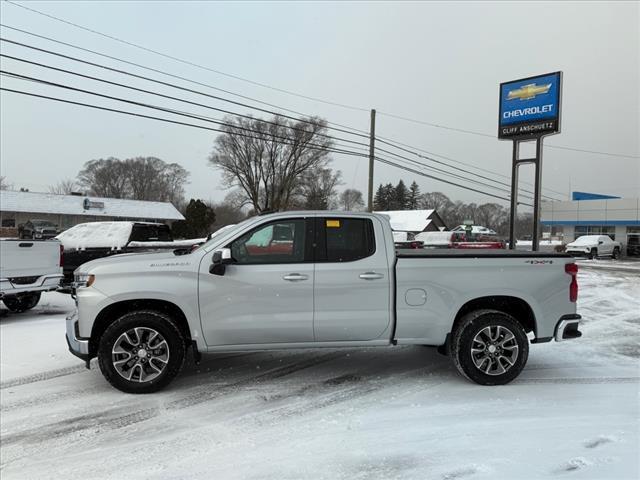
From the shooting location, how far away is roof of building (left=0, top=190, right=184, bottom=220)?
172ft

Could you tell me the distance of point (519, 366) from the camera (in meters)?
5.05

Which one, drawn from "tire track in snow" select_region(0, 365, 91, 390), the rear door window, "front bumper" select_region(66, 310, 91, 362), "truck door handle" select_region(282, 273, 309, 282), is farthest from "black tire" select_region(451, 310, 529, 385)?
"tire track in snow" select_region(0, 365, 91, 390)

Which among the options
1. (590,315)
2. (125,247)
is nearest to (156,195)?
(125,247)

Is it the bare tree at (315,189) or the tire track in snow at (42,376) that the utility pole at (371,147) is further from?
the bare tree at (315,189)

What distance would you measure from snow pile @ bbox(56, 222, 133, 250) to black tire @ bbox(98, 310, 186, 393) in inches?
296

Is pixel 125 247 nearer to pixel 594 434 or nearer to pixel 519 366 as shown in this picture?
pixel 519 366

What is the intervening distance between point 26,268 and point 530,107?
16.5 m

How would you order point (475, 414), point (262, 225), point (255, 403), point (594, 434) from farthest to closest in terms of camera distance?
1. point (262, 225)
2. point (255, 403)
3. point (475, 414)
4. point (594, 434)

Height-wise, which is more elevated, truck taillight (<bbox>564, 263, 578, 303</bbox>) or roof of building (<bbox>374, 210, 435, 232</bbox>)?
roof of building (<bbox>374, 210, 435, 232</bbox>)

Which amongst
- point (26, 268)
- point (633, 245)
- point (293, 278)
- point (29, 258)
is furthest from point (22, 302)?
point (633, 245)

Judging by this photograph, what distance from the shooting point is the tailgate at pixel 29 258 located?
845 centimetres

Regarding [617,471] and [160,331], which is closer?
[617,471]

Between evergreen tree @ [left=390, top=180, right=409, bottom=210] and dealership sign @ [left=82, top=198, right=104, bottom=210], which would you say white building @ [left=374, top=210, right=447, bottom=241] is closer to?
evergreen tree @ [left=390, top=180, right=409, bottom=210]

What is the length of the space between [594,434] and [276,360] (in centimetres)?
353
